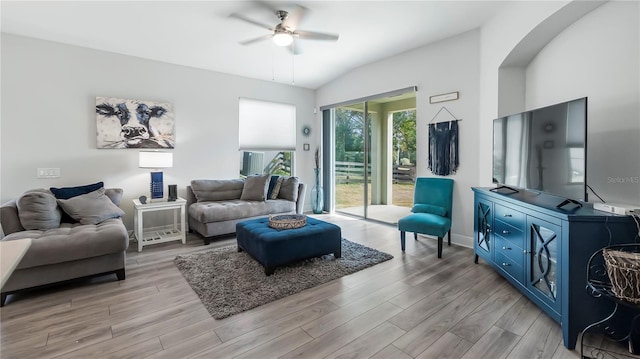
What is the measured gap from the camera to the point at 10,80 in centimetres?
358

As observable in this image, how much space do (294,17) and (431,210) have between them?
2913 mm

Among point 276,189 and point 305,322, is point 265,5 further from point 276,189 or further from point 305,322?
point 305,322

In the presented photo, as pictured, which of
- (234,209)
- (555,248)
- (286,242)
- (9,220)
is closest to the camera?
(555,248)

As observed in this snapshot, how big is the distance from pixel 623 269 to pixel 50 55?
6.00m

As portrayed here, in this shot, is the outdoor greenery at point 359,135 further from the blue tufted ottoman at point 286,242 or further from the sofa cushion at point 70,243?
the sofa cushion at point 70,243

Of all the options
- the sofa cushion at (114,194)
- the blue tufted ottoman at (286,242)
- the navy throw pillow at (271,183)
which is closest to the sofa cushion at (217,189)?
the navy throw pillow at (271,183)

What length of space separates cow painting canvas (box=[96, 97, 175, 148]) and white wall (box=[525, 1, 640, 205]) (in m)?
5.10

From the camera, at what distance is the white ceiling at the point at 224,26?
3.07m

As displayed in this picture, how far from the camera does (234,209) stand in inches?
166

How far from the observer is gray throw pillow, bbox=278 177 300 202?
4973 millimetres

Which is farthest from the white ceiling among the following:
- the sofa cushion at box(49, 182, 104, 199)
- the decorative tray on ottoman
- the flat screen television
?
the decorative tray on ottoman

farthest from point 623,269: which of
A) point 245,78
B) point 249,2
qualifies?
point 245,78

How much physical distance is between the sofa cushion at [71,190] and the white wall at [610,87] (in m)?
5.40

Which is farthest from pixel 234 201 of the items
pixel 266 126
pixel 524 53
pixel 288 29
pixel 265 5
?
pixel 524 53
